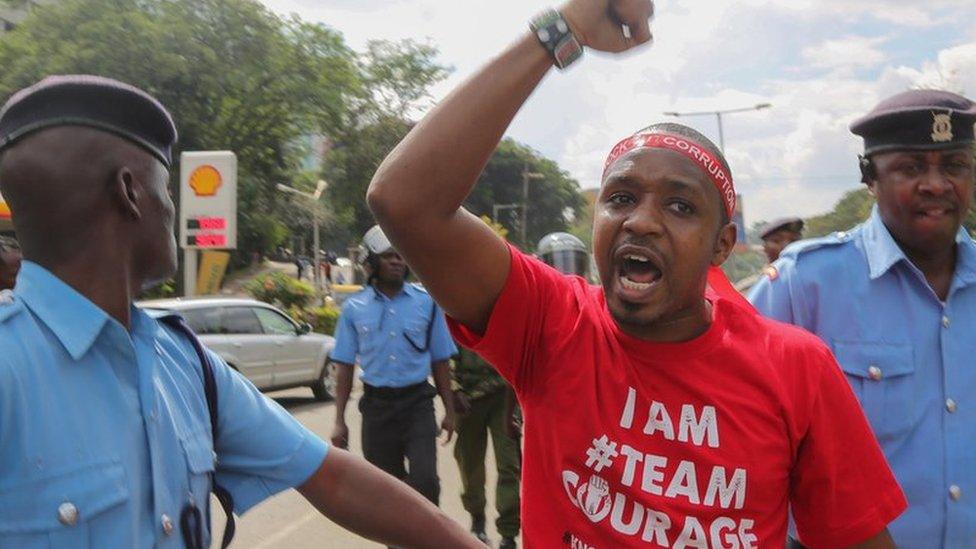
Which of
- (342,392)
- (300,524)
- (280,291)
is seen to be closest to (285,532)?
(300,524)

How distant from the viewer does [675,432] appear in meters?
1.78

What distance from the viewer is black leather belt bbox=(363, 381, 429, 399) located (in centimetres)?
573

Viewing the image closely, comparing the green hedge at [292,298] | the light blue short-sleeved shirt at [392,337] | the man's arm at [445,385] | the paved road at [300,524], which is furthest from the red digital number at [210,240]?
the man's arm at [445,385]

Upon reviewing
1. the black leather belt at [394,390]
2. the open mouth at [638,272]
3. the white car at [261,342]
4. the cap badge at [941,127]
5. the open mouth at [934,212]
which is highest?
the cap badge at [941,127]

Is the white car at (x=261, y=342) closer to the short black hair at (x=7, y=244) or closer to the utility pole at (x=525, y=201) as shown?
the short black hair at (x=7, y=244)

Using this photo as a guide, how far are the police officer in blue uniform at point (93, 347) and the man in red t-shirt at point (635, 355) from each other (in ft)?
1.45

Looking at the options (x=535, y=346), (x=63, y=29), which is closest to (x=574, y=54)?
(x=535, y=346)

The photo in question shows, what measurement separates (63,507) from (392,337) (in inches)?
172

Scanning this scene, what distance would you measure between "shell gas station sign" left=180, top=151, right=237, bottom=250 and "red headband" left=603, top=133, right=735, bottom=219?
49.0 feet

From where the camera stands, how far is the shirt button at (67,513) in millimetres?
1457

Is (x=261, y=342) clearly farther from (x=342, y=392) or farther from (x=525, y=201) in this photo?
(x=525, y=201)

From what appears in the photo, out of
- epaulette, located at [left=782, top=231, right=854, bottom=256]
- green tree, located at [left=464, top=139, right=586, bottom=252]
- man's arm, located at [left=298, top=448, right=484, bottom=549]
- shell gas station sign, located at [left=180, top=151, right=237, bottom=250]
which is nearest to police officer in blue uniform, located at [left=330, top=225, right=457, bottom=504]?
epaulette, located at [left=782, top=231, right=854, bottom=256]

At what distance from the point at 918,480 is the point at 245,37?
1266 inches

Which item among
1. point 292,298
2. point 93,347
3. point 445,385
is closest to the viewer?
point 93,347
